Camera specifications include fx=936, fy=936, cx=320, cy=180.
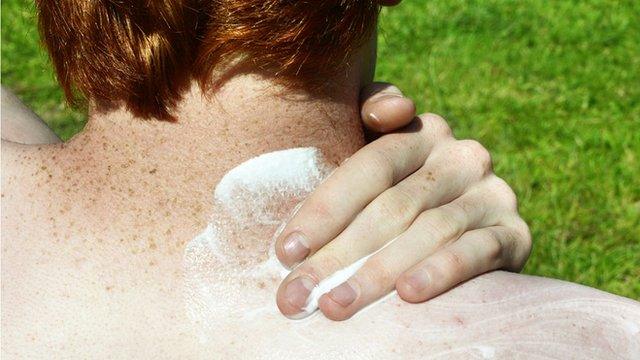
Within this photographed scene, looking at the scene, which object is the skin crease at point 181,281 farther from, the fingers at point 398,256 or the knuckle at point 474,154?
the knuckle at point 474,154

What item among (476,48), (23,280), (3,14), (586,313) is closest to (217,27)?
(23,280)

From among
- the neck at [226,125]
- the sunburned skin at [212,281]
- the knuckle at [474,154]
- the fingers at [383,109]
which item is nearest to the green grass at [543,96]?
the knuckle at [474,154]

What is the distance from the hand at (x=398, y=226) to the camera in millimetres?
1574

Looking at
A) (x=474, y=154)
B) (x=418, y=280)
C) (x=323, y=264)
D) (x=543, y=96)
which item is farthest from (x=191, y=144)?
(x=543, y=96)

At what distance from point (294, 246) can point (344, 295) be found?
0.39 ft

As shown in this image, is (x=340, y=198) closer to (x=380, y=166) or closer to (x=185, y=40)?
(x=380, y=166)

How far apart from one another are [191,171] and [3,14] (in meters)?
4.82

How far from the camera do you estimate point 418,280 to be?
1.56 metres

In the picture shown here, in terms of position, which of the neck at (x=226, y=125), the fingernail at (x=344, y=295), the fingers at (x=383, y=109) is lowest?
the fingernail at (x=344, y=295)

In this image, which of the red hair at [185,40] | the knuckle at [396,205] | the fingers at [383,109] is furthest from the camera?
the fingers at [383,109]

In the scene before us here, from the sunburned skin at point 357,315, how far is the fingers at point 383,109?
0.18 metres

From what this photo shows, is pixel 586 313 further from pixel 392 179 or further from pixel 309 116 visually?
pixel 309 116

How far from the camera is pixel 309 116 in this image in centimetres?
163

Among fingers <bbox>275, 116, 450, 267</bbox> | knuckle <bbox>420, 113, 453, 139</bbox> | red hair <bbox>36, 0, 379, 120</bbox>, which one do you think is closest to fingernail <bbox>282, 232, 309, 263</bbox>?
fingers <bbox>275, 116, 450, 267</bbox>
